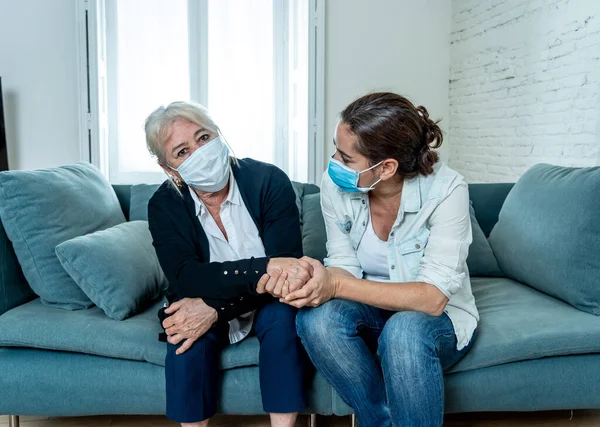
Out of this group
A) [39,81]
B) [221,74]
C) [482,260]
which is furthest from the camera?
[221,74]

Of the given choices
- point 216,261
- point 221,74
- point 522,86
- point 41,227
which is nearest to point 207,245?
point 216,261

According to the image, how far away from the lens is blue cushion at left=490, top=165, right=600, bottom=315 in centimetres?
177

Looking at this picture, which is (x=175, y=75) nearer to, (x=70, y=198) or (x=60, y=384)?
(x=70, y=198)

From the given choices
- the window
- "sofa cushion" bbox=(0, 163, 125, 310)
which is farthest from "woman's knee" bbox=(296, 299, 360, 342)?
the window

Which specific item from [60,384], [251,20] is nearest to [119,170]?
[251,20]

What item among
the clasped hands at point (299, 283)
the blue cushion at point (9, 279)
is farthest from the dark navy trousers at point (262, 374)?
the blue cushion at point (9, 279)

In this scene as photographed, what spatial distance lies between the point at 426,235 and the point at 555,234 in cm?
60

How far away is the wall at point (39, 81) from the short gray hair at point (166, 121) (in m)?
2.62

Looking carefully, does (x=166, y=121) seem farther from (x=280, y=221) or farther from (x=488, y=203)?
(x=488, y=203)

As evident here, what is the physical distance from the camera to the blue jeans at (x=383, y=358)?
52.2 inches

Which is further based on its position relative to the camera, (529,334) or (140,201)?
(140,201)

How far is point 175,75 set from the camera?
4098 mm

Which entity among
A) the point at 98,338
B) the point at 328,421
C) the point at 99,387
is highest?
the point at 98,338

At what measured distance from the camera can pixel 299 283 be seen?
142cm
